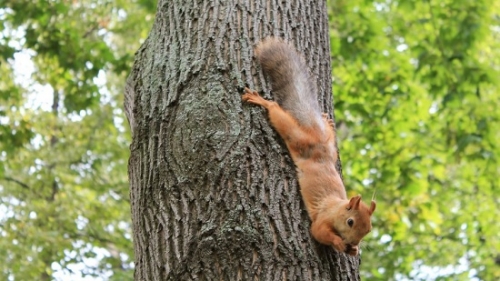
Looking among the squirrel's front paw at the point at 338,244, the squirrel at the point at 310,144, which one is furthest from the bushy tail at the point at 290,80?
the squirrel's front paw at the point at 338,244

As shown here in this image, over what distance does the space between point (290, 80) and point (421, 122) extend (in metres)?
7.13

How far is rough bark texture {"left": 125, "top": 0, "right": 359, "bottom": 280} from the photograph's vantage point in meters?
2.45

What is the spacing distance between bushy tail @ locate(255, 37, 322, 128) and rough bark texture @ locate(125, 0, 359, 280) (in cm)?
6

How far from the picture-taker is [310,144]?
124 inches

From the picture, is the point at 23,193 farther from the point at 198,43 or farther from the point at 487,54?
the point at 198,43

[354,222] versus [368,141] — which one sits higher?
[368,141]

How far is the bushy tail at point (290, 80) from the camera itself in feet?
9.69

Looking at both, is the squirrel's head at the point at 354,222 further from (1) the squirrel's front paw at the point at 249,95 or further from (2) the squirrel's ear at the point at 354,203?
(1) the squirrel's front paw at the point at 249,95

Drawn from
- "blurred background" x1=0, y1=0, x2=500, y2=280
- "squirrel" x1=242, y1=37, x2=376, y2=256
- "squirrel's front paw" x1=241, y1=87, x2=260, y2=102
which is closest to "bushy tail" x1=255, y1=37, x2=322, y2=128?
"squirrel" x1=242, y1=37, x2=376, y2=256

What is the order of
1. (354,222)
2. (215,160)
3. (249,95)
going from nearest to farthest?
1. (215,160)
2. (249,95)
3. (354,222)

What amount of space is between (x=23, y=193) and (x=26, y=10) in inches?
157

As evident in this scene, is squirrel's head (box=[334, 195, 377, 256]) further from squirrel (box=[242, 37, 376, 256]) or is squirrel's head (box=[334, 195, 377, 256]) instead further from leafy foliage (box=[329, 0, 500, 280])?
leafy foliage (box=[329, 0, 500, 280])

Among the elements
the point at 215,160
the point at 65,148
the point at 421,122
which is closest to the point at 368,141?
the point at 421,122

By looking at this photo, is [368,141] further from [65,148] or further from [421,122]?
[65,148]
